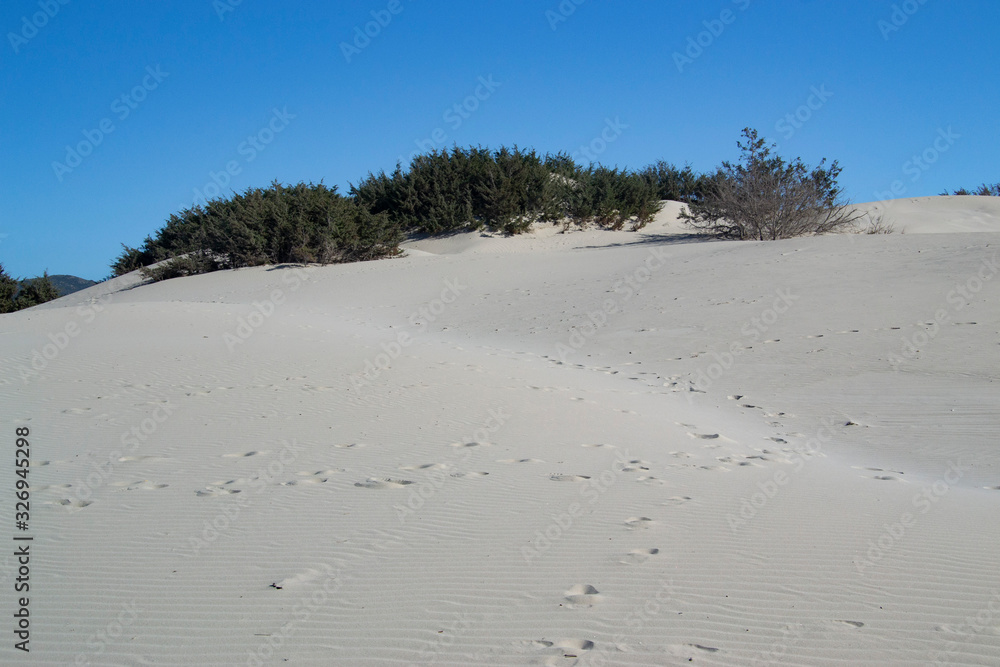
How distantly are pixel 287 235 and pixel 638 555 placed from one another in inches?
899

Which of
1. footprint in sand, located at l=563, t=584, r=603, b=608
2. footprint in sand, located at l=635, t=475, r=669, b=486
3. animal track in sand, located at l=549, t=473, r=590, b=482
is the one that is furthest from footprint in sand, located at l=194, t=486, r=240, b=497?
footprint in sand, located at l=635, t=475, r=669, b=486

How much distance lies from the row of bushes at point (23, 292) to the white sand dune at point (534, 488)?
2613 cm

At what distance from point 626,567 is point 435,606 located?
0.97 m

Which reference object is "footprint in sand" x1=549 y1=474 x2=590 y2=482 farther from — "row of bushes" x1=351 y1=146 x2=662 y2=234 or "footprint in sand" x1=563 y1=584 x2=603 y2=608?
"row of bushes" x1=351 y1=146 x2=662 y2=234

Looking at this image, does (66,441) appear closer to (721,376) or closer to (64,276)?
(721,376)

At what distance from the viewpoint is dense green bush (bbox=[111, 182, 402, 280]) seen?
934 inches

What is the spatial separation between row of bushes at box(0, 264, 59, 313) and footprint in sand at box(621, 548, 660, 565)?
37.6 meters

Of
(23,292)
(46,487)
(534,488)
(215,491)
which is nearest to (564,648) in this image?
(534,488)

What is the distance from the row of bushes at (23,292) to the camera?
3231 cm

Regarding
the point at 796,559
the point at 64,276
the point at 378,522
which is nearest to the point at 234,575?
the point at 378,522

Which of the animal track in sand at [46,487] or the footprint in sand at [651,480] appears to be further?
the footprint in sand at [651,480]

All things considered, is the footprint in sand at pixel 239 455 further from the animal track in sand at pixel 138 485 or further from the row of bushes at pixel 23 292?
the row of bushes at pixel 23 292

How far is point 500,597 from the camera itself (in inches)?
117

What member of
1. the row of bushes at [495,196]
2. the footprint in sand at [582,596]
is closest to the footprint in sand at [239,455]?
the footprint in sand at [582,596]
